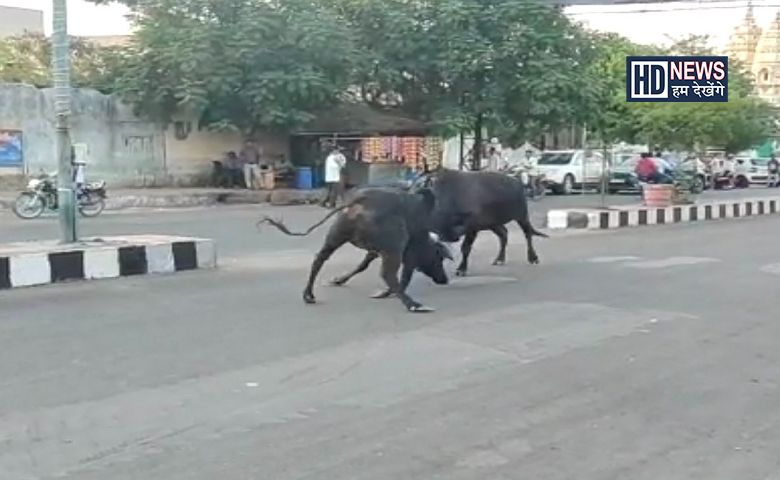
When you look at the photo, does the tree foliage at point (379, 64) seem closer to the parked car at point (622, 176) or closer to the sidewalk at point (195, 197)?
the sidewalk at point (195, 197)

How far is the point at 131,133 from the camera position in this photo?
26.6m

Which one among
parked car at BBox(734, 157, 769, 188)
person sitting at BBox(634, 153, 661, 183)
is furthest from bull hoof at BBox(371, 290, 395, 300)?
parked car at BBox(734, 157, 769, 188)

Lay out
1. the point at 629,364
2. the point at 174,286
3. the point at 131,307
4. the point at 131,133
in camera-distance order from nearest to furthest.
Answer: the point at 629,364 → the point at 131,307 → the point at 174,286 → the point at 131,133

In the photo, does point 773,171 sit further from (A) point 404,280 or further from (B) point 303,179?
(A) point 404,280

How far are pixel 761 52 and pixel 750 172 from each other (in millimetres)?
24978

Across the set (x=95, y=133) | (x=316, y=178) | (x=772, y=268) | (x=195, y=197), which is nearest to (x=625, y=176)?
(x=316, y=178)

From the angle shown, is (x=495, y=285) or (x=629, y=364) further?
(x=495, y=285)

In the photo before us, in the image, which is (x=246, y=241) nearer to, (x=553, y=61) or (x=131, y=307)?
(x=131, y=307)

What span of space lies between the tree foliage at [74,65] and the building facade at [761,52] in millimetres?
45095

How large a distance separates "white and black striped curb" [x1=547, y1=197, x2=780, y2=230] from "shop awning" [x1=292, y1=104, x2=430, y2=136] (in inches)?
331

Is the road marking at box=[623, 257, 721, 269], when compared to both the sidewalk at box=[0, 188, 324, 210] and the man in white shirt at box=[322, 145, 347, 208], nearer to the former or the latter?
the man in white shirt at box=[322, 145, 347, 208]

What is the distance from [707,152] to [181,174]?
2306 cm

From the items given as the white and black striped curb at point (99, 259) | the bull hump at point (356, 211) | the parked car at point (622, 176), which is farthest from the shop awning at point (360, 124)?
the bull hump at point (356, 211)

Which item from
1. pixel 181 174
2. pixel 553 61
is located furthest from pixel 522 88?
pixel 181 174
